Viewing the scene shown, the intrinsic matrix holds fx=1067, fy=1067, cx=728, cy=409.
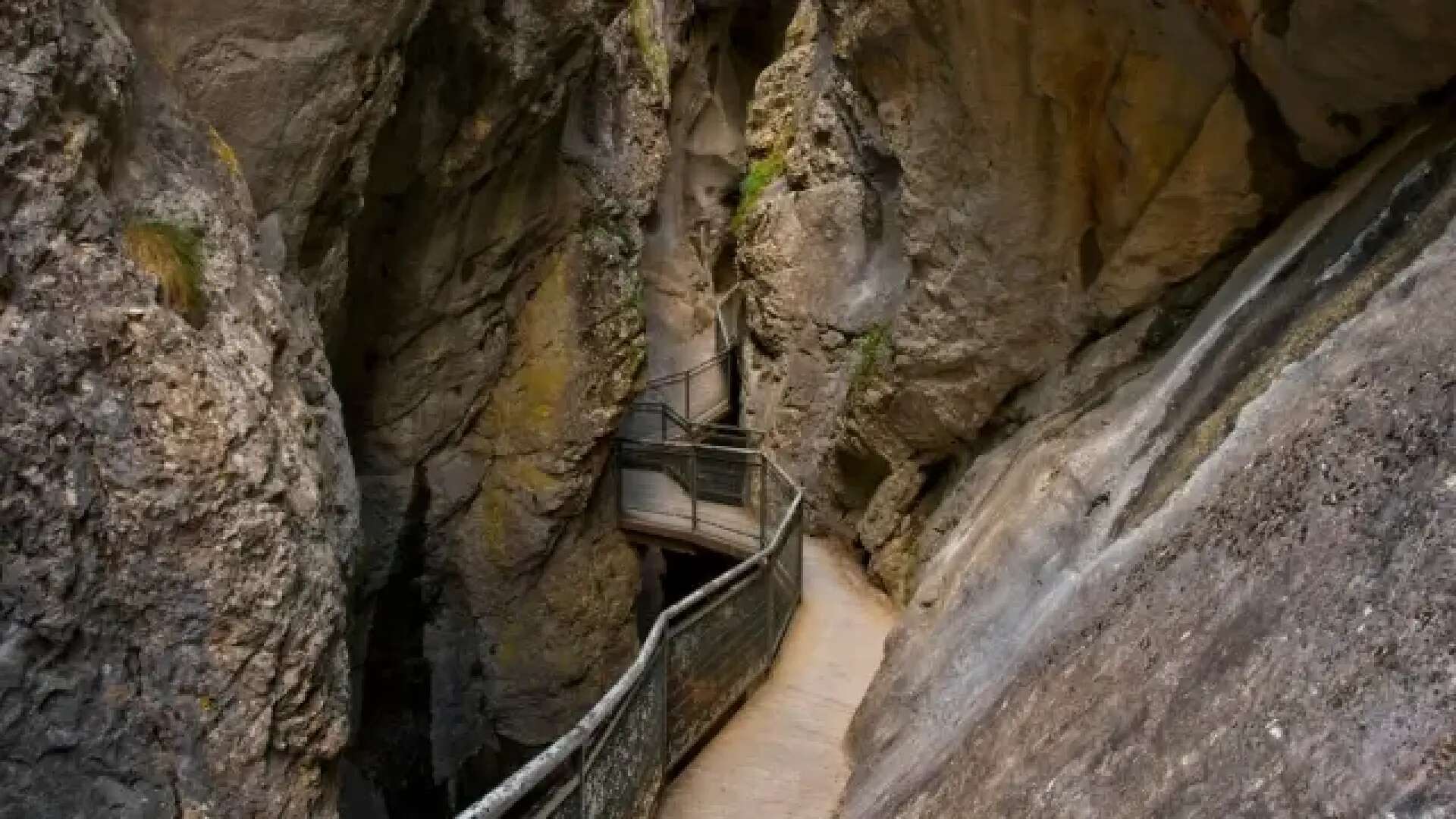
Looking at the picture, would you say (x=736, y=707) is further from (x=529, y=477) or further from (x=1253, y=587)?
(x=529, y=477)

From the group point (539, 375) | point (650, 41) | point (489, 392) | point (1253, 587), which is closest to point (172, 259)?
point (1253, 587)

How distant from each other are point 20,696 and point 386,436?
764cm

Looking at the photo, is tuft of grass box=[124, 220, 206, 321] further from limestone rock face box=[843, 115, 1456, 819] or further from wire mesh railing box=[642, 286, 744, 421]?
wire mesh railing box=[642, 286, 744, 421]

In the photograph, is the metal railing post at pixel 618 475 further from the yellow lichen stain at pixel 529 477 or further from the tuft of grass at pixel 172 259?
the tuft of grass at pixel 172 259

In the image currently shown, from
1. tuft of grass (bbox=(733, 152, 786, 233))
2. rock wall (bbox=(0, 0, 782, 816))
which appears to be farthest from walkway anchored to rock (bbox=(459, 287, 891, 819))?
tuft of grass (bbox=(733, 152, 786, 233))

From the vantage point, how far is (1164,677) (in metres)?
3.07

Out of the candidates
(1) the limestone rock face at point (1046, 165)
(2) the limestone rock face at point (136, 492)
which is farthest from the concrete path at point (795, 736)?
(1) the limestone rock face at point (1046, 165)

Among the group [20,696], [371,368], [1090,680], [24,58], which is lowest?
[1090,680]

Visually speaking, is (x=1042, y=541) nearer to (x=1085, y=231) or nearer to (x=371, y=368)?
(x=1085, y=231)

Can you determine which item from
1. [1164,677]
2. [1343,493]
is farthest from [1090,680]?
[1343,493]

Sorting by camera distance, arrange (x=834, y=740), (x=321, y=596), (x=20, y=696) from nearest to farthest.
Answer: (x=20, y=696)
(x=321, y=596)
(x=834, y=740)

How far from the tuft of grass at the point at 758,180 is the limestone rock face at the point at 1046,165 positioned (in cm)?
378

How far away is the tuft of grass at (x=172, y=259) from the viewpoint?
17.9 ft

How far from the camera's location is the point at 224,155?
6574mm
